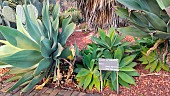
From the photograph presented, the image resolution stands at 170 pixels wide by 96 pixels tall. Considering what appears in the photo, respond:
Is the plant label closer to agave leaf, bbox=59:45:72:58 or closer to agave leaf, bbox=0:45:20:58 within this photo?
agave leaf, bbox=59:45:72:58

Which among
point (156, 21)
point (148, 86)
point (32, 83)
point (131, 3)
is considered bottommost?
point (148, 86)

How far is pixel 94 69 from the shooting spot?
271cm

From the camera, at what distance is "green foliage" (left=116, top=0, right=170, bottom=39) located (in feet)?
7.29

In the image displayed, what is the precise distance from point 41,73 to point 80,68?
1.72ft

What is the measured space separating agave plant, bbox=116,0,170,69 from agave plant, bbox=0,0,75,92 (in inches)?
33.8

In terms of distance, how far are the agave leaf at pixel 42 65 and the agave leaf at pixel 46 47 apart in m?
0.06

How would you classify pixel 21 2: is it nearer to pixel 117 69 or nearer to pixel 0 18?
pixel 0 18

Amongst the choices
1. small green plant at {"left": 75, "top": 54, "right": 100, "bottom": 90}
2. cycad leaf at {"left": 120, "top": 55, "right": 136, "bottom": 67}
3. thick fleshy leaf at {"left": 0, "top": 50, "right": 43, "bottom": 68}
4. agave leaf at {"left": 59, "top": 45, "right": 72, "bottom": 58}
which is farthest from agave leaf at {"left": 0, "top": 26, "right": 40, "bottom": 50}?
cycad leaf at {"left": 120, "top": 55, "right": 136, "bottom": 67}

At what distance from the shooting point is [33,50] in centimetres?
258

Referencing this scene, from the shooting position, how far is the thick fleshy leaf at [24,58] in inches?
91.4

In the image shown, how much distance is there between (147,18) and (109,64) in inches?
27.6

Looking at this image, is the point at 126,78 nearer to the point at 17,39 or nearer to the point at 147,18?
the point at 147,18

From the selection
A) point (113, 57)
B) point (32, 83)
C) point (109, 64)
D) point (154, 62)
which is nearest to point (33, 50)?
point (32, 83)

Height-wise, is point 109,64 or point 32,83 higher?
point 109,64
